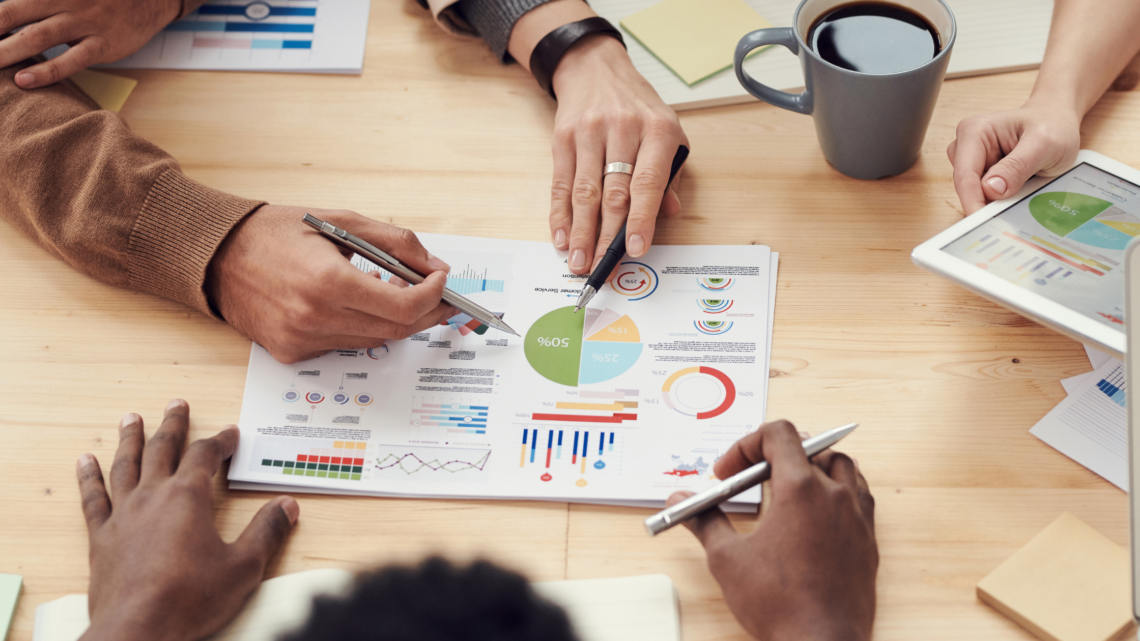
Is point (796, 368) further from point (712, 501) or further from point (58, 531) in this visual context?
point (58, 531)

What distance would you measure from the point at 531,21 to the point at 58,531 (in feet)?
2.45

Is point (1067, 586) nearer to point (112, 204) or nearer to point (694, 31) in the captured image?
point (694, 31)

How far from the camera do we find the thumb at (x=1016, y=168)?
0.74 meters

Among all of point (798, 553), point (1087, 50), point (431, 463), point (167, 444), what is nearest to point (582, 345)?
point (431, 463)

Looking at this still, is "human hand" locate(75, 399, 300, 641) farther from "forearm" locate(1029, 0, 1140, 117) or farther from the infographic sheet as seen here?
"forearm" locate(1029, 0, 1140, 117)

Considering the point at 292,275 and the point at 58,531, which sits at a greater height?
the point at 292,275

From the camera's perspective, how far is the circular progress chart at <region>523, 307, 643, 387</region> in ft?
2.46

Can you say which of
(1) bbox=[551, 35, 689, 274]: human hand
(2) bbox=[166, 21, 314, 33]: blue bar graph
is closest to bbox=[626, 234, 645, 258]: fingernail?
(1) bbox=[551, 35, 689, 274]: human hand

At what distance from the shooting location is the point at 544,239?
33.6 inches

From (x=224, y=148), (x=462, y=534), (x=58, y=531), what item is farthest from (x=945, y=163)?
(x=58, y=531)

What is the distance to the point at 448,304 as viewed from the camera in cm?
77

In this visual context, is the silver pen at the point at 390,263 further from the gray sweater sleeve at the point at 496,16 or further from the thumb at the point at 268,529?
the gray sweater sleeve at the point at 496,16

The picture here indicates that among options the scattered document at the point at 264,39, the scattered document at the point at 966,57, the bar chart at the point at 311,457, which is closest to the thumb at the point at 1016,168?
the scattered document at the point at 966,57

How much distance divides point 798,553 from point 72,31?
38.9 inches
